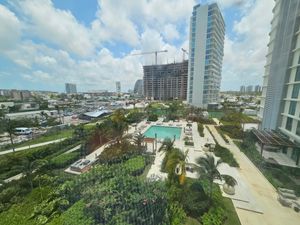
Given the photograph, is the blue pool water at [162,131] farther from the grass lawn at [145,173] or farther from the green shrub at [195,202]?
the green shrub at [195,202]

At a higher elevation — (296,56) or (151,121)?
(296,56)

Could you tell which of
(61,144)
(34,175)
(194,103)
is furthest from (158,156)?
(194,103)

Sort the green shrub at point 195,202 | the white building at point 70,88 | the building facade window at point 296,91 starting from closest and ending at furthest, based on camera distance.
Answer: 1. the green shrub at point 195,202
2. the building facade window at point 296,91
3. the white building at point 70,88

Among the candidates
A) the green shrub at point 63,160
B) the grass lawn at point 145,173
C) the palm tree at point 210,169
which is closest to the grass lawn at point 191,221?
the palm tree at point 210,169

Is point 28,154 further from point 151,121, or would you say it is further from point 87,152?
point 151,121

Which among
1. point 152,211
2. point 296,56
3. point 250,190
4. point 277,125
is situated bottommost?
point 250,190

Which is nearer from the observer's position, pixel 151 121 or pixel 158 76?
pixel 151 121

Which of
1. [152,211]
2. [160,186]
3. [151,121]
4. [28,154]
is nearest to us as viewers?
[152,211]

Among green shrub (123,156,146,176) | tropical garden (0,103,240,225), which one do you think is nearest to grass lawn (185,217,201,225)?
tropical garden (0,103,240,225)
